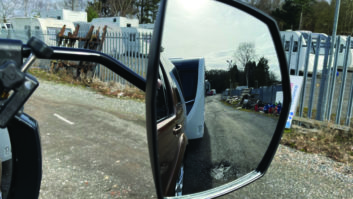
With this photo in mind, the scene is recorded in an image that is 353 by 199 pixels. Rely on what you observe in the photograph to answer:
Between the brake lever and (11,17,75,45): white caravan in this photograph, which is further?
(11,17,75,45): white caravan

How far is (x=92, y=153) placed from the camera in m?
3.89

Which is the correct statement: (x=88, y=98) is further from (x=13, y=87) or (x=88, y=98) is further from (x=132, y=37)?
(x=13, y=87)

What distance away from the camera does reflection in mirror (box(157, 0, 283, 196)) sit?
847 millimetres

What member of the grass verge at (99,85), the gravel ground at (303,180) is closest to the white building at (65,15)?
the grass verge at (99,85)

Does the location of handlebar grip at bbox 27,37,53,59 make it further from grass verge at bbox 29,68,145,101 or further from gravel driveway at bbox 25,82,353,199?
grass verge at bbox 29,68,145,101

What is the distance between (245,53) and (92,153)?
10.8 feet

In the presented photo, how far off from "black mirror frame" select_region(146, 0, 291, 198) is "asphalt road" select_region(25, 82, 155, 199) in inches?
78.5

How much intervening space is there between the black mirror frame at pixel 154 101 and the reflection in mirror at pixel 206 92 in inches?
0.9

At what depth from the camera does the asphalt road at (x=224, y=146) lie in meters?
0.92

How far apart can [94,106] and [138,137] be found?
8.53 ft

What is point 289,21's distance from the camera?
3778 cm

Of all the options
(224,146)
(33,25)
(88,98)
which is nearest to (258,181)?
(224,146)

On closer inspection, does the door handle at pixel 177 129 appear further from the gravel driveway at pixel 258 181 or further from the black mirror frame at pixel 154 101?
the gravel driveway at pixel 258 181

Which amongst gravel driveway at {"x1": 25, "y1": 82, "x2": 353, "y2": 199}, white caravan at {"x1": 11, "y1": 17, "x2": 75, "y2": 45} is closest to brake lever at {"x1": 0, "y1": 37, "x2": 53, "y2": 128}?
gravel driveway at {"x1": 25, "y1": 82, "x2": 353, "y2": 199}
